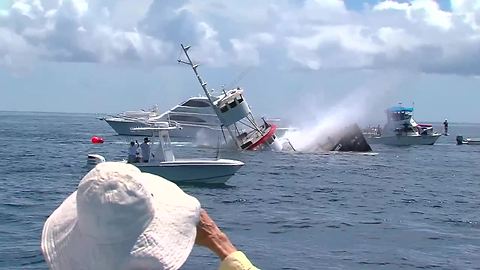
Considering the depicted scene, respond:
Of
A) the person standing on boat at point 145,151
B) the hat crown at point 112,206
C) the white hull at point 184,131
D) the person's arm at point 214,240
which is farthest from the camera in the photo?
the white hull at point 184,131

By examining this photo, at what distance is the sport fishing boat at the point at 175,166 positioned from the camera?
96.9ft

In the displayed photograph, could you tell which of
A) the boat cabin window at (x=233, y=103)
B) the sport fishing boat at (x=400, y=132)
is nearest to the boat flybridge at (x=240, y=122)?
the boat cabin window at (x=233, y=103)

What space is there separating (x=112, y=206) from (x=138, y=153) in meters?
27.5

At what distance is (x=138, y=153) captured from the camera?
29719 millimetres

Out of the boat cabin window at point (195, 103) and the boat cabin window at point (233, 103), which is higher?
the boat cabin window at point (195, 103)

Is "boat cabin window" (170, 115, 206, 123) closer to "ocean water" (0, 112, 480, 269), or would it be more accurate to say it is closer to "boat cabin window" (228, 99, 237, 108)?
"boat cabin window" (228, 99, 237, 108)

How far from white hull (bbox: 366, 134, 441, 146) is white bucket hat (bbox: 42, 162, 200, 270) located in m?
82.0

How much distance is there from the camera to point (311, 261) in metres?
18.0

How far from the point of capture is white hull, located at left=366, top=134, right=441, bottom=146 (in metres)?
83.1

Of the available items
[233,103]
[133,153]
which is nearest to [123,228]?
[133,153]

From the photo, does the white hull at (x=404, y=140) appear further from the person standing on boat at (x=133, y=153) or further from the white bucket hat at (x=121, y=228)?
the white bucket hat at (x=121, y=228)

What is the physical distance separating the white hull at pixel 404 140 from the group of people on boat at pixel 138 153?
5687cm

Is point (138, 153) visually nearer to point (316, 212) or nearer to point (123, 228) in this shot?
point (316, 212)

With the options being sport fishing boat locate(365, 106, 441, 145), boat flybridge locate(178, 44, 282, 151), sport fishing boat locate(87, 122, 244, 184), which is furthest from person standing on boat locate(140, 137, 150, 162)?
sport fishing boat locate(365, 106, 441, 145)
